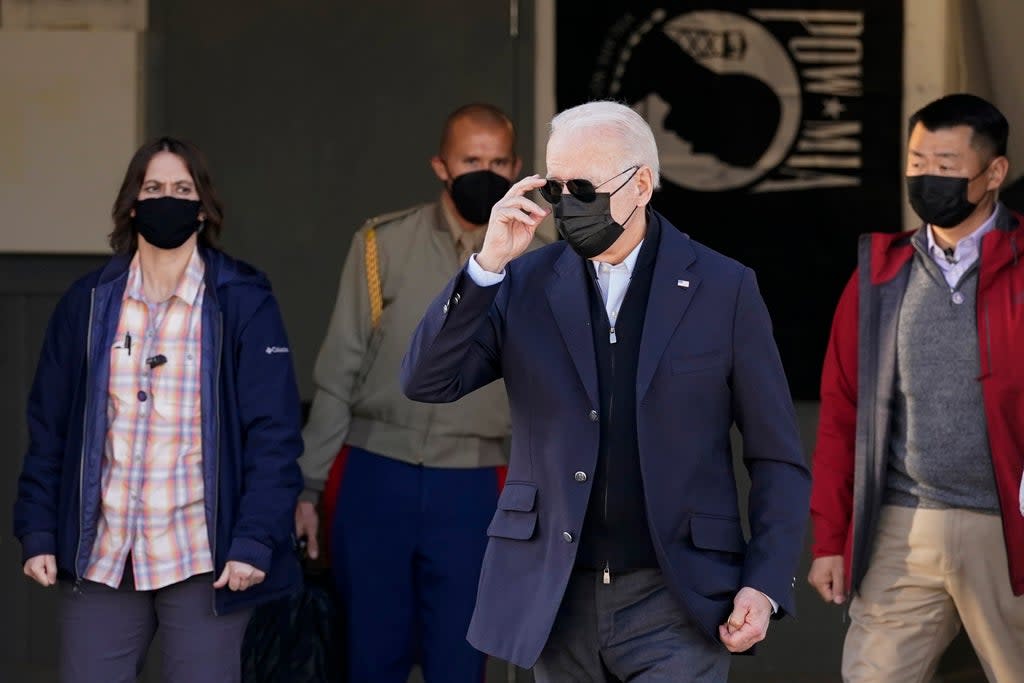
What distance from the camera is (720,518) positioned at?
3863mm

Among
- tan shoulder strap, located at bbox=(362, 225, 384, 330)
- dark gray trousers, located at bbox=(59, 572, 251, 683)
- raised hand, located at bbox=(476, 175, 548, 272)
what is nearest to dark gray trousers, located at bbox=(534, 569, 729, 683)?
raised hand, located at bbox=(476, 175, 548, 272)

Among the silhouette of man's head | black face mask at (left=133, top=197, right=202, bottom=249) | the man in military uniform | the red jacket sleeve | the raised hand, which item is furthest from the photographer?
the silhouette of man's head

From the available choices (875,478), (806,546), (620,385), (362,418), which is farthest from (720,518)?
(806,546)

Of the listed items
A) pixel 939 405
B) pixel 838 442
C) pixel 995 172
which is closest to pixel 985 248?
pixel 995 172

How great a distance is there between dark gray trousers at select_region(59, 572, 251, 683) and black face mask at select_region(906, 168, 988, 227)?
2306 mm

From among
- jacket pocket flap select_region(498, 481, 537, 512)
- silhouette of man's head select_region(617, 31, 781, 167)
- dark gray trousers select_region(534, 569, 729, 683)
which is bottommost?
dark gray trousers select_region(534, 569, 729, 683)

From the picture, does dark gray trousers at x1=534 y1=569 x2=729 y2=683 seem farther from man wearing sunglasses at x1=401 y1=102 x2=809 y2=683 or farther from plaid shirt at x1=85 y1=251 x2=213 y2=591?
plaid shirt at x1=85 y1=251 x2=213 y2=591

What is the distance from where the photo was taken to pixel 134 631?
4.93 m

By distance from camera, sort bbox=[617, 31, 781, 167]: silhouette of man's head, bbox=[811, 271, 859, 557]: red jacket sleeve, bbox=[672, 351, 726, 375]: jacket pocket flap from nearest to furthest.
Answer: bbox=[672, 351, 726, 375]: jacket pocket flap
bbox=[811, 271, 859, 557]: red jacket sleeve
bbox=[617, 31, 781, 167]: silhouette of man's head

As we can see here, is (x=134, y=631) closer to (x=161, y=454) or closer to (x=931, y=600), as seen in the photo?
(x=161, y=454)

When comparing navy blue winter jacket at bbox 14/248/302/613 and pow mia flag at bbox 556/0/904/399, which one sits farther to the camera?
pow mia flag at bbox 556/0/904/399

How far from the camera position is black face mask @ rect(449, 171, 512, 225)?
5.68 meters

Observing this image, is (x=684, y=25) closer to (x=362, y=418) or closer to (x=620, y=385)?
(x=362, y=418)

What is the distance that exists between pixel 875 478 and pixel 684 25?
8.01 feet
